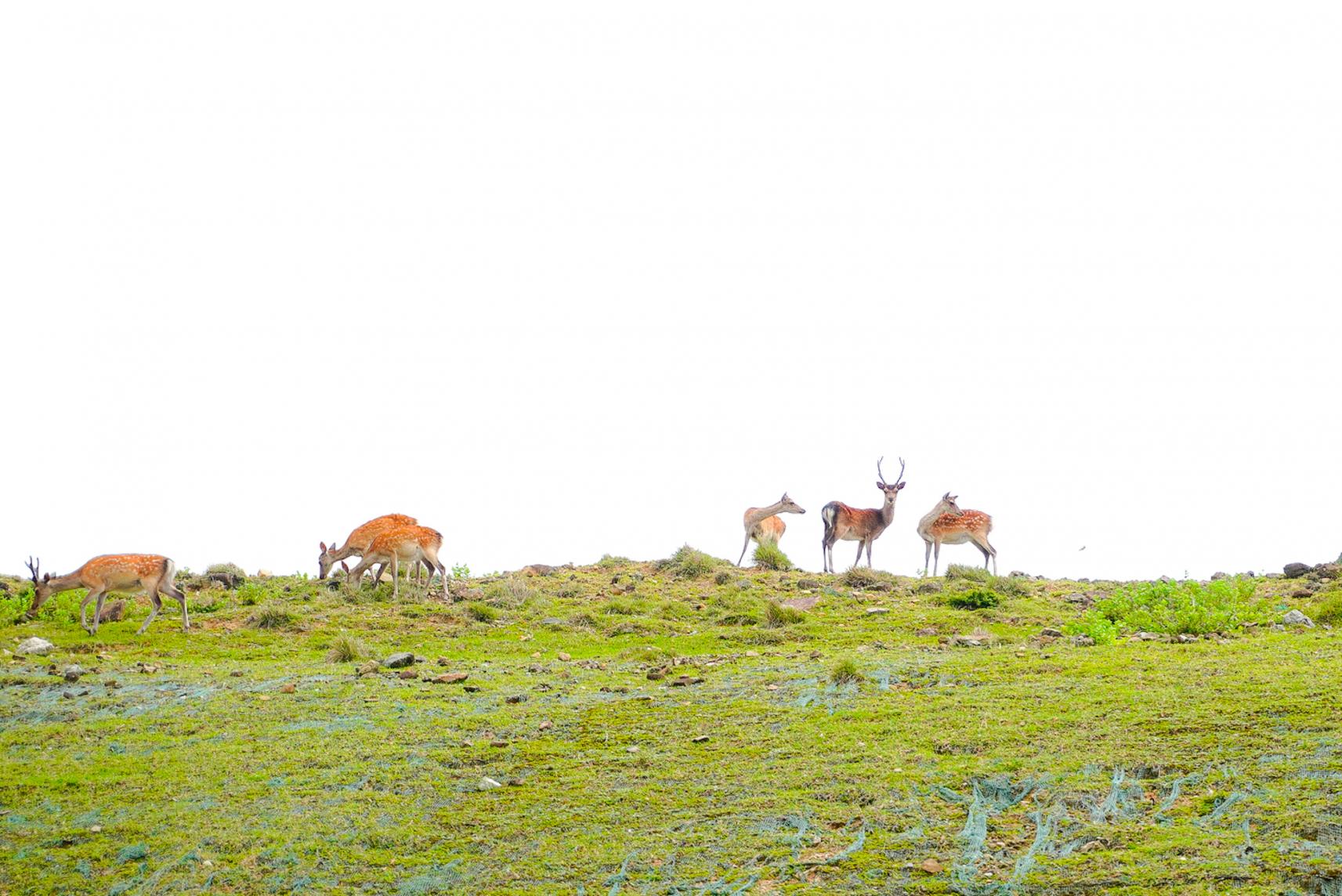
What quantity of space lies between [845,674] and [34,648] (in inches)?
497

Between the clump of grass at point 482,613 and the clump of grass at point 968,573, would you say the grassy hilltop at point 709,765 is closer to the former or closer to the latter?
the clump of grass at point 482,613

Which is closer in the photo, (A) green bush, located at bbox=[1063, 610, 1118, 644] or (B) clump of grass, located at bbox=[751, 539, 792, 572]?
(A) green bush, located at bbox=[1063, 610, 1118, 644]

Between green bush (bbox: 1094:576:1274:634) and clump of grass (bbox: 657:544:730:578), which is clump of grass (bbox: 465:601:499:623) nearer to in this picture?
clump of grass (bbox: 657:544:730:578)

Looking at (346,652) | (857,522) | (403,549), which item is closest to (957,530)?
(857,522)

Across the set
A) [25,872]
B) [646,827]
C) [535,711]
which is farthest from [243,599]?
[646,827]

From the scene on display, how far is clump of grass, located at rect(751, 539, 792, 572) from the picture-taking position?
29328mm

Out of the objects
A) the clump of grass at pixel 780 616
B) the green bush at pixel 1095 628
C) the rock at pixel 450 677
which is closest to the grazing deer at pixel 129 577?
the rock at pixel 450 677

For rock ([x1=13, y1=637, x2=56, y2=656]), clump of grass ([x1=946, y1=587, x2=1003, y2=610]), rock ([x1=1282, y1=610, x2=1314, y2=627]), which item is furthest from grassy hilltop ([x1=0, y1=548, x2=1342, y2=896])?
clump of grass ([x1=946, y1=587, x2=1003, y2=610])

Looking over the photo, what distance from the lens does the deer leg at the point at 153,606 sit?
20797mm

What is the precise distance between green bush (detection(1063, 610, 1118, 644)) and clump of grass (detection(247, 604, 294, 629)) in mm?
12831

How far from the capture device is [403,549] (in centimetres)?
2517

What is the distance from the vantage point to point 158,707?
46.1 feet

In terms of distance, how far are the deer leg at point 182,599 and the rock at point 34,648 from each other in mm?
2156

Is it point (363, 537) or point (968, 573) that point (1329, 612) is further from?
point (363, 537)
